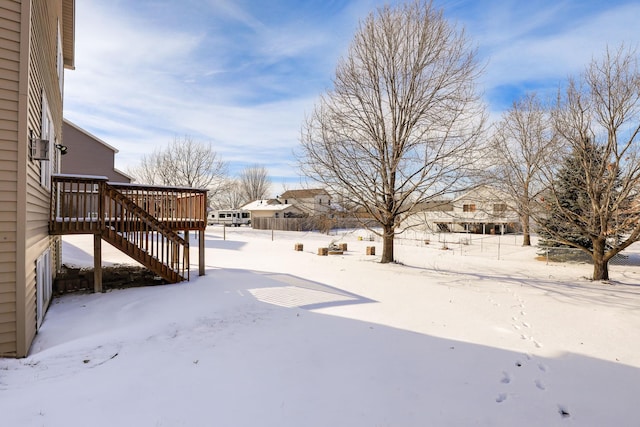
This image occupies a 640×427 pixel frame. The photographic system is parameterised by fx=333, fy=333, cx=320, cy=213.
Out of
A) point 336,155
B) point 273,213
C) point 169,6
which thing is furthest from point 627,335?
point 273,213


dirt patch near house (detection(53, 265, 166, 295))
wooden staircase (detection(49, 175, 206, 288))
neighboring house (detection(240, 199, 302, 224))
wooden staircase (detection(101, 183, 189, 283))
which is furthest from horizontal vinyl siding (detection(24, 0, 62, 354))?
neighboring house (detection(240, 199, 302, 224))

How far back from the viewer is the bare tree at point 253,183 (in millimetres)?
63625

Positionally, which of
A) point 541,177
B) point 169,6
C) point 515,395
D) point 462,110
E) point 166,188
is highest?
point 169,6

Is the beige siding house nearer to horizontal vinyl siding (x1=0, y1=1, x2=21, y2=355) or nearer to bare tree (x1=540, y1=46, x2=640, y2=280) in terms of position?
horizontal vinyl siding (x1=0, y1=1, x2=21, y2=355)

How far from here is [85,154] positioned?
1972 cm

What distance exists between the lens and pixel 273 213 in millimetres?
42562

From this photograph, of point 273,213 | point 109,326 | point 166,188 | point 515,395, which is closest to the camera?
point 515,395

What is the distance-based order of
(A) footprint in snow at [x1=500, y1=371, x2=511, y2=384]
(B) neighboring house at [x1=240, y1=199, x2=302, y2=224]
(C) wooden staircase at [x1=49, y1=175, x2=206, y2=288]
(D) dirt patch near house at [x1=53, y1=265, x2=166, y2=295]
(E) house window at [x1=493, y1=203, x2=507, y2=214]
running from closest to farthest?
(A) footprint in snow at [x1=500, y1=371, x2=511, y2=384] → (C) wooden staircase at [x1=49, y1=175, x2=206, y2=288] → (D) dirt patch near house at [x1=53, y1=265, x2=166, y2=295] → (E) house window at [x1=493, y1=203, x2=507, y2=214] → (B) neighboring house at [x1=240, y1=199, x2=302, y2=224]

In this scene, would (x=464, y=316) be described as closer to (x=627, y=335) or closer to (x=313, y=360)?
(x=627, y=335)

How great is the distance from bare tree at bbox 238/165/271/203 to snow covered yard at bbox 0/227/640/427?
56.5 meters

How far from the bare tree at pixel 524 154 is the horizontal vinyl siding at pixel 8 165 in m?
11.9

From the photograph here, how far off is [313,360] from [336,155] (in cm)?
850

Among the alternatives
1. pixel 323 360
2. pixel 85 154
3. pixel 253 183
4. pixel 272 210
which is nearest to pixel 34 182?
pixel 323 360

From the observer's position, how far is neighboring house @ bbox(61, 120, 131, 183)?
63.0 ft
